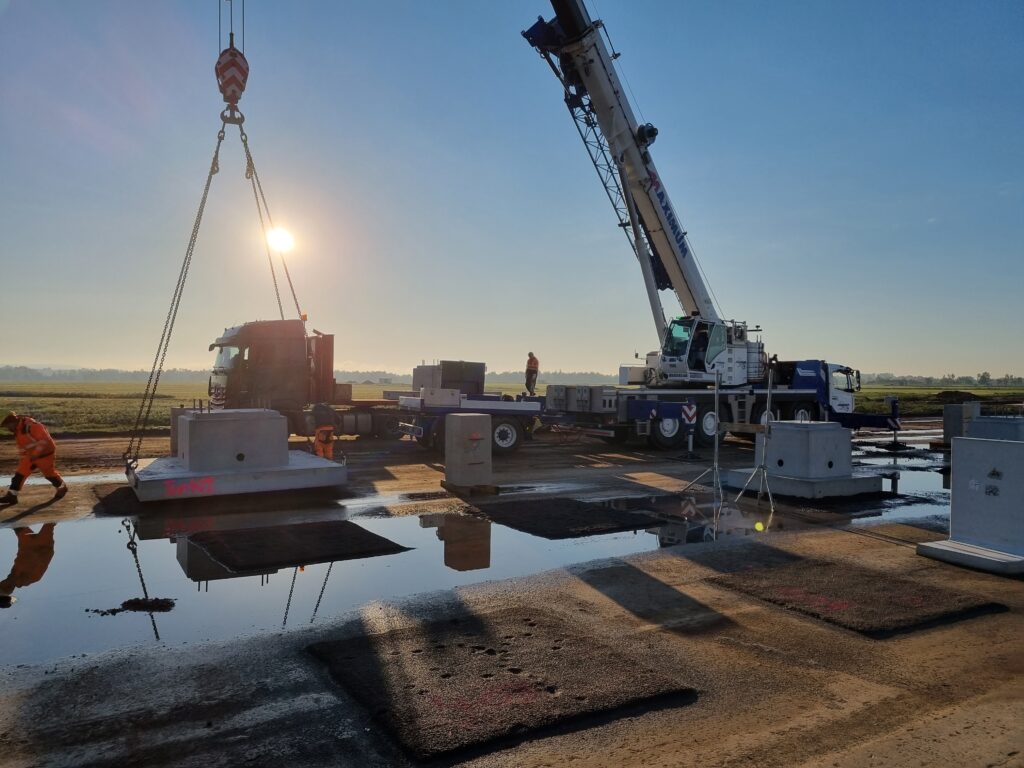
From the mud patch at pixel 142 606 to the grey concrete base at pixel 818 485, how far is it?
9.03 metres

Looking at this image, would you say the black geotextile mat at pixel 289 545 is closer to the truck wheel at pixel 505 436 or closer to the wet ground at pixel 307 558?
the wet ground at pixel 307 558

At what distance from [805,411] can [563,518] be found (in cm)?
1555

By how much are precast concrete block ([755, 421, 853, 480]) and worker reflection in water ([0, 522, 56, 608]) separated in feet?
31.7

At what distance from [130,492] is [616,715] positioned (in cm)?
1009

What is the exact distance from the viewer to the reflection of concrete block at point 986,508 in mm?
7180

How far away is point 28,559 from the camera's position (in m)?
7.49

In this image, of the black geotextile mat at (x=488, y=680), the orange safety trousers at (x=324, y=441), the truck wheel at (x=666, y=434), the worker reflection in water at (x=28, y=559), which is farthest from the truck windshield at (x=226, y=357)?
the black geotextile mat at (x=488, y=680)

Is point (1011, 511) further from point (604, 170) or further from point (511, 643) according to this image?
point (604, 170)

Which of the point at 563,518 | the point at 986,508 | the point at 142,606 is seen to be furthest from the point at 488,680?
the point at 986,508

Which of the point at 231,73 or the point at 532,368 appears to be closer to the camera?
the point at 231,73

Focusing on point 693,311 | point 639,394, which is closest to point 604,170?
point 693,311

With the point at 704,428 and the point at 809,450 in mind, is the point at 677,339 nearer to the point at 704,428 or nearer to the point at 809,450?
the point at 704,428

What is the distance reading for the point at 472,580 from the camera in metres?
6.78

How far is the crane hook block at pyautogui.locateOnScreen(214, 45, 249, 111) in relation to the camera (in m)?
11.1
